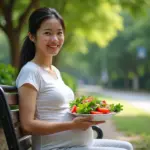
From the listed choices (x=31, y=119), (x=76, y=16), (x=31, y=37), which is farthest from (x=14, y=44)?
(x=31, y=119)

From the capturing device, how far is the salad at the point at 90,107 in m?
2.66

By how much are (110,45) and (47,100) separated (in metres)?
47.9

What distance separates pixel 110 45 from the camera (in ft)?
165

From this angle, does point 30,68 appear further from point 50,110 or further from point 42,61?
point 50,110

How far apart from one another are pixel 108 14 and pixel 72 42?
7.39 m

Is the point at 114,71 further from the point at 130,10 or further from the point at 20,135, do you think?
the point at 20,135

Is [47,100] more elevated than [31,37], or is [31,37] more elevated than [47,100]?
[31,37]

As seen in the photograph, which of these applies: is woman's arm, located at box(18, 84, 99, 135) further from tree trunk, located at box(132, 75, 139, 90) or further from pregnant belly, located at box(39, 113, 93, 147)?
tree trunk, located at box(132, 75, 139, 90)

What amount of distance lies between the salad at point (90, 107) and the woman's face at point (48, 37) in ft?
1.28

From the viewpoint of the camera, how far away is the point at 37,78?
2.80m

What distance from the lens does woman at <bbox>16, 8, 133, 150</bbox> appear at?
106 inches

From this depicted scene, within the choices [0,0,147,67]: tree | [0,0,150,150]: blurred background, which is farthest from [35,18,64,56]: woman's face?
A: [0,0,147,67]: tree

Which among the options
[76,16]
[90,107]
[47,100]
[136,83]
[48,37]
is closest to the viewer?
[90,107]

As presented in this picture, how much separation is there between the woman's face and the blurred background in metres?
2.30
